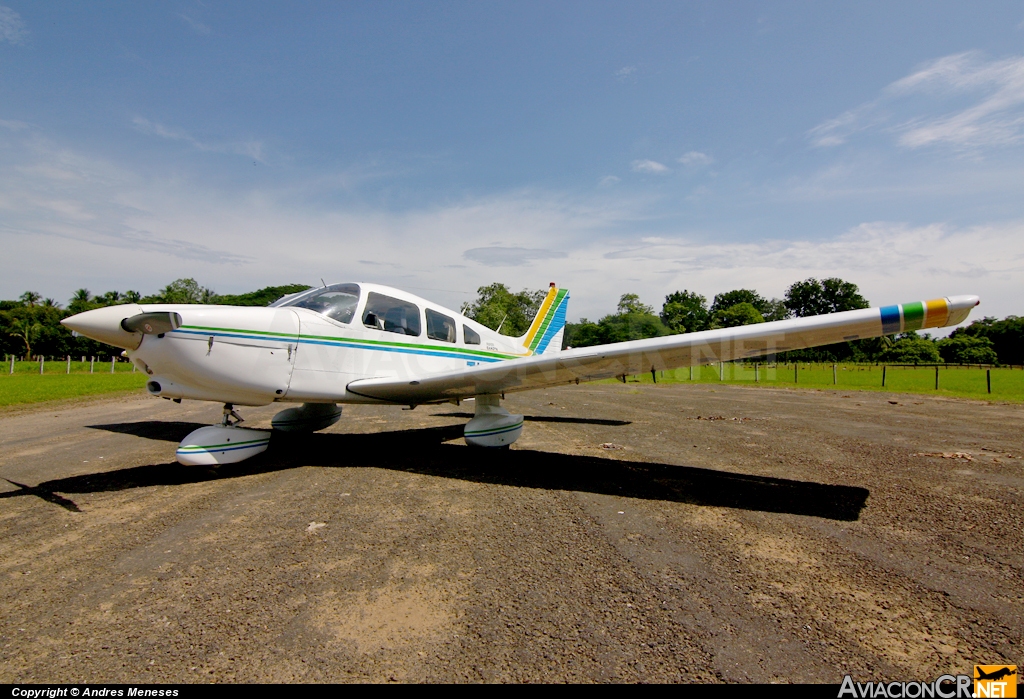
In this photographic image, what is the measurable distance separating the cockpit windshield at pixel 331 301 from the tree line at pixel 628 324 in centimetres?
3743

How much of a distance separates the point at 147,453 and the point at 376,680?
6.61 m

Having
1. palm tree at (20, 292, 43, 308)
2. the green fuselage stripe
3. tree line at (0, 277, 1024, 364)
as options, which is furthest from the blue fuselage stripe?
A: palm tree at (20, 292, 43, 308)

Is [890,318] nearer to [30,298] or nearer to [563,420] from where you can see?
[563,420]

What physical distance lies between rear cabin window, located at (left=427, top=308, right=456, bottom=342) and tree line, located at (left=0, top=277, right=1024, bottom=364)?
36.1 metres

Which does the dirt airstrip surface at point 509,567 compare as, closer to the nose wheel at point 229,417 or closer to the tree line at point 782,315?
the nose wheel at point 229,417

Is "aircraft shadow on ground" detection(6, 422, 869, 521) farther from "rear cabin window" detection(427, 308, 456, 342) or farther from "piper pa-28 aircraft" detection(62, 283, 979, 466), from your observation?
"rear cabin window" detection(427, 308, 456, 342)

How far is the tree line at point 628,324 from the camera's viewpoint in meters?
57.1

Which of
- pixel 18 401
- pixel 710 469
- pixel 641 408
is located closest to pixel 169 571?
pixel 710 469

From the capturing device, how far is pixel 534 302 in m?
75.0

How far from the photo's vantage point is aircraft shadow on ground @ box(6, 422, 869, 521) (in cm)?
462

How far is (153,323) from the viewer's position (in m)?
4.71

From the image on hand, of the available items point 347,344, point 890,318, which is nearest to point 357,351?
point 347,344

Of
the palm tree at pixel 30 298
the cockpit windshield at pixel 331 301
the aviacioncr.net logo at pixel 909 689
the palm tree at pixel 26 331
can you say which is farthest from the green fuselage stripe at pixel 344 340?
the palm tree at pixel 30 298

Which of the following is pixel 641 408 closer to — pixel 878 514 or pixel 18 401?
pixel 878 514
